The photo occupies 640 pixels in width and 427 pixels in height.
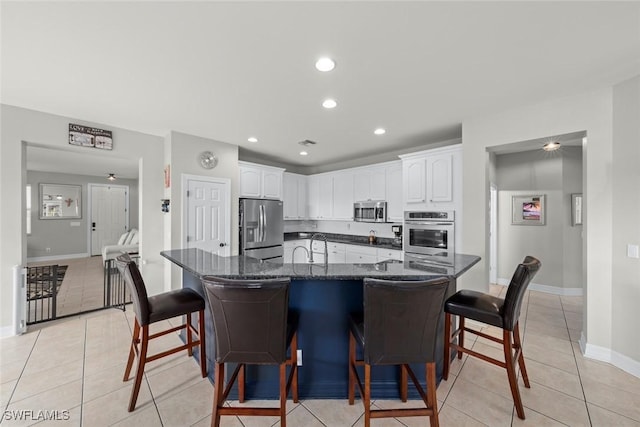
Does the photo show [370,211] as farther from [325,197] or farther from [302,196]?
[302,196]

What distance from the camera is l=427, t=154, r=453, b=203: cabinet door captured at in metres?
3.67

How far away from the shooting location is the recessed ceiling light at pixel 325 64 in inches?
79.0

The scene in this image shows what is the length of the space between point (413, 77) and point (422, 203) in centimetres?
216

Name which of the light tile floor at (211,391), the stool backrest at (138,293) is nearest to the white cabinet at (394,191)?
the light tile floor at (211,391)

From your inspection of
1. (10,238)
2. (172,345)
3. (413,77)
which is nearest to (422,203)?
(413,77)

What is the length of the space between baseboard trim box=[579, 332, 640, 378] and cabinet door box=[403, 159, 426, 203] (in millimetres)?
2345

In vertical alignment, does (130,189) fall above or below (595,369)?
above

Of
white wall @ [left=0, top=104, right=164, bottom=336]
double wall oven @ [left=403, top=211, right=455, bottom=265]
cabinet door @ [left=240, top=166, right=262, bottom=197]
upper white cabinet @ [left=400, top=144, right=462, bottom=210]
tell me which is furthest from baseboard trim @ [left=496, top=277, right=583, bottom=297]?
white wall @ [left=0, top=104, right=164, bottom=336]

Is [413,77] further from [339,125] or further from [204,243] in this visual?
[204,243]

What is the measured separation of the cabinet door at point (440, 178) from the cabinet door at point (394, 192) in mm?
716

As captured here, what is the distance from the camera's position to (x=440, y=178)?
378 centimetres

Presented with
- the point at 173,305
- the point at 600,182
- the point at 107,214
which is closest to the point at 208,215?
the point at 173,305

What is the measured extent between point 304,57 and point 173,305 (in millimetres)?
2202

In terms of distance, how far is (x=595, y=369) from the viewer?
231 cm
